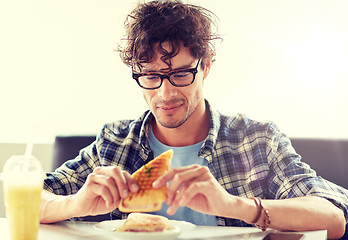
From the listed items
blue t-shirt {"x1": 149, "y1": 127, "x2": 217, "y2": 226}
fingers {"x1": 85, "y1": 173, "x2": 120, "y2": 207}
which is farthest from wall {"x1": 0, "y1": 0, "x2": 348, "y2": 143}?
fingers {"x1": 85, "y1": 173, "x2": 120, "y2": 207}

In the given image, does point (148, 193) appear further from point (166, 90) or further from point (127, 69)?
point (127, 69)

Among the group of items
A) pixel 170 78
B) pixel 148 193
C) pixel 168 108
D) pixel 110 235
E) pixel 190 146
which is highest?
pixel 170 78

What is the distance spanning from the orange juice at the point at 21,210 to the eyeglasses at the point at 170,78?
2.70ft

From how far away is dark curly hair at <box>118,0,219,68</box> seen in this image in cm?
175

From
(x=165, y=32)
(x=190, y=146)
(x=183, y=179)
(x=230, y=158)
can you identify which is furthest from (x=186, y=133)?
(x=183, y=179)

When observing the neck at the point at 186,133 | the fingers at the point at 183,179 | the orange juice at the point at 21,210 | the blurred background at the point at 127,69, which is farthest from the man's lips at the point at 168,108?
the blurred background at the point at 127,69

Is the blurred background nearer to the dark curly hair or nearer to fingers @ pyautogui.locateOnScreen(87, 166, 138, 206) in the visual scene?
the dark curly hair

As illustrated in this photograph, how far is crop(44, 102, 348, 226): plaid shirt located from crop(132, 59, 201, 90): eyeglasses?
0.79 ft

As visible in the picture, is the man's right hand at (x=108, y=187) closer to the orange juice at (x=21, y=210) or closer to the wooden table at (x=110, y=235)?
the wooden table at (x=110, y=235)

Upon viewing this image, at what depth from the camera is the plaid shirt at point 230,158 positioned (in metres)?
1.65

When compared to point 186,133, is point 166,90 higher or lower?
higher

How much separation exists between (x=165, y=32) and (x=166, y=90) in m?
0.25

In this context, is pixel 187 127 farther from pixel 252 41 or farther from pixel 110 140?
pixel 252 41

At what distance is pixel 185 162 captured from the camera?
181 cm
